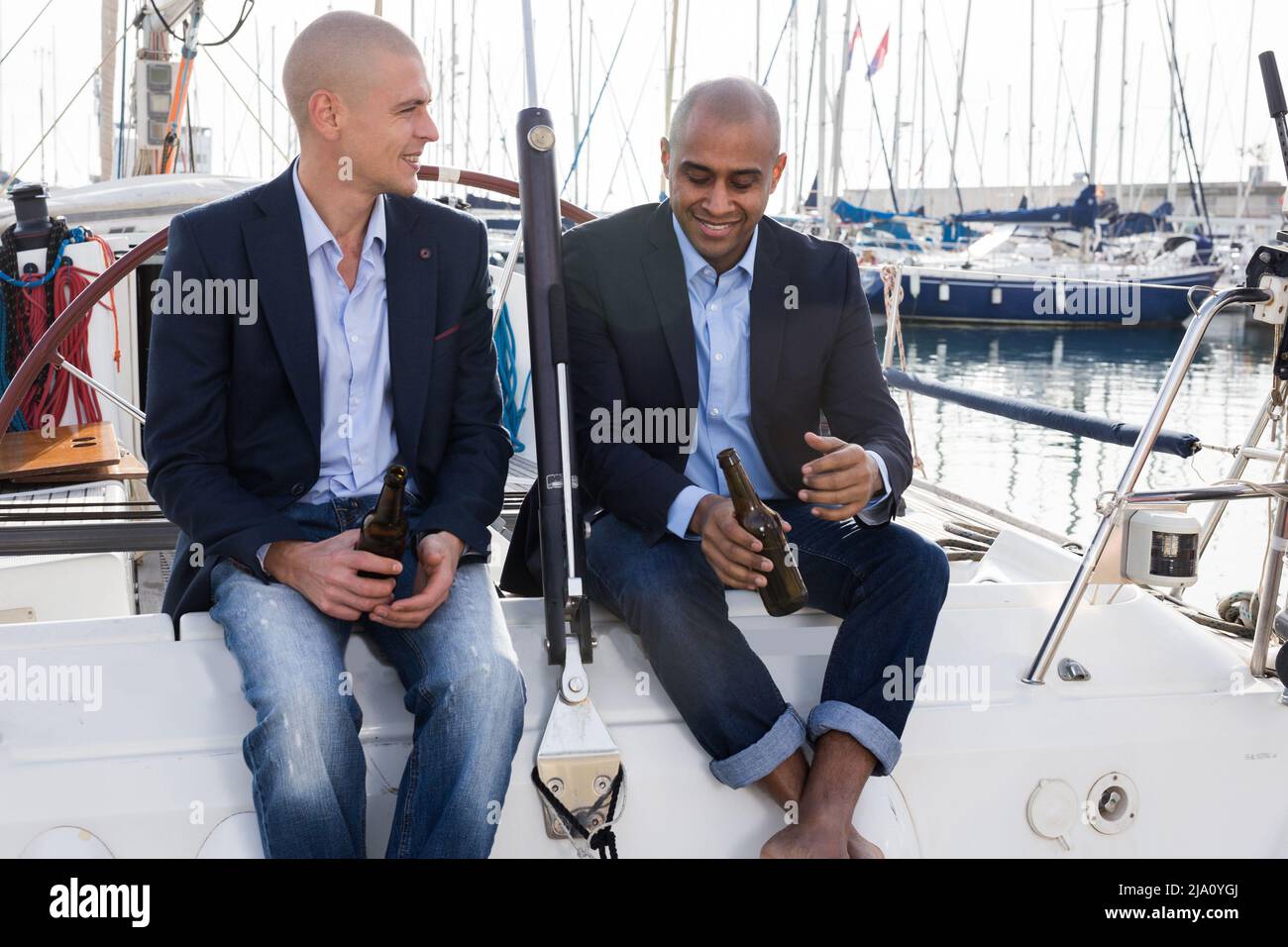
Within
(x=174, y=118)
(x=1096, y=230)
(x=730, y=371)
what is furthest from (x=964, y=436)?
(x=1096, y=230)

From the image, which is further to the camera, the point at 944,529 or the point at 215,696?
the point at 944,529

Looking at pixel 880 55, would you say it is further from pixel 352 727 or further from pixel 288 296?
pixel 352 727

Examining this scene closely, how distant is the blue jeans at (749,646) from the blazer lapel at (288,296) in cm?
64

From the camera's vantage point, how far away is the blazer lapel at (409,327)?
7.45 feet

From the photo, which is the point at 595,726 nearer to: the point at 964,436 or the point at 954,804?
the point at 954,804

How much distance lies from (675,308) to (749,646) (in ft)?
2.37

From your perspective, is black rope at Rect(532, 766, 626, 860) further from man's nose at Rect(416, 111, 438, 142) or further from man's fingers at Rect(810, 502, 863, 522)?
man's nose at Rect(416, 111, 438, 142)

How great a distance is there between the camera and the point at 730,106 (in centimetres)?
241

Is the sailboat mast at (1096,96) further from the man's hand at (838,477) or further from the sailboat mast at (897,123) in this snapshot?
the man's hand at (838,477)

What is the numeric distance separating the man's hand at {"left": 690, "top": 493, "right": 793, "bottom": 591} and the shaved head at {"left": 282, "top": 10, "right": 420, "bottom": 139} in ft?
3.23

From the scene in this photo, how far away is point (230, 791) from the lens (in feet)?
6.35

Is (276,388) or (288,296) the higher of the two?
(288,296)

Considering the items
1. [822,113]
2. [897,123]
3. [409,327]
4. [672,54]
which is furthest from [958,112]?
[409,327]
